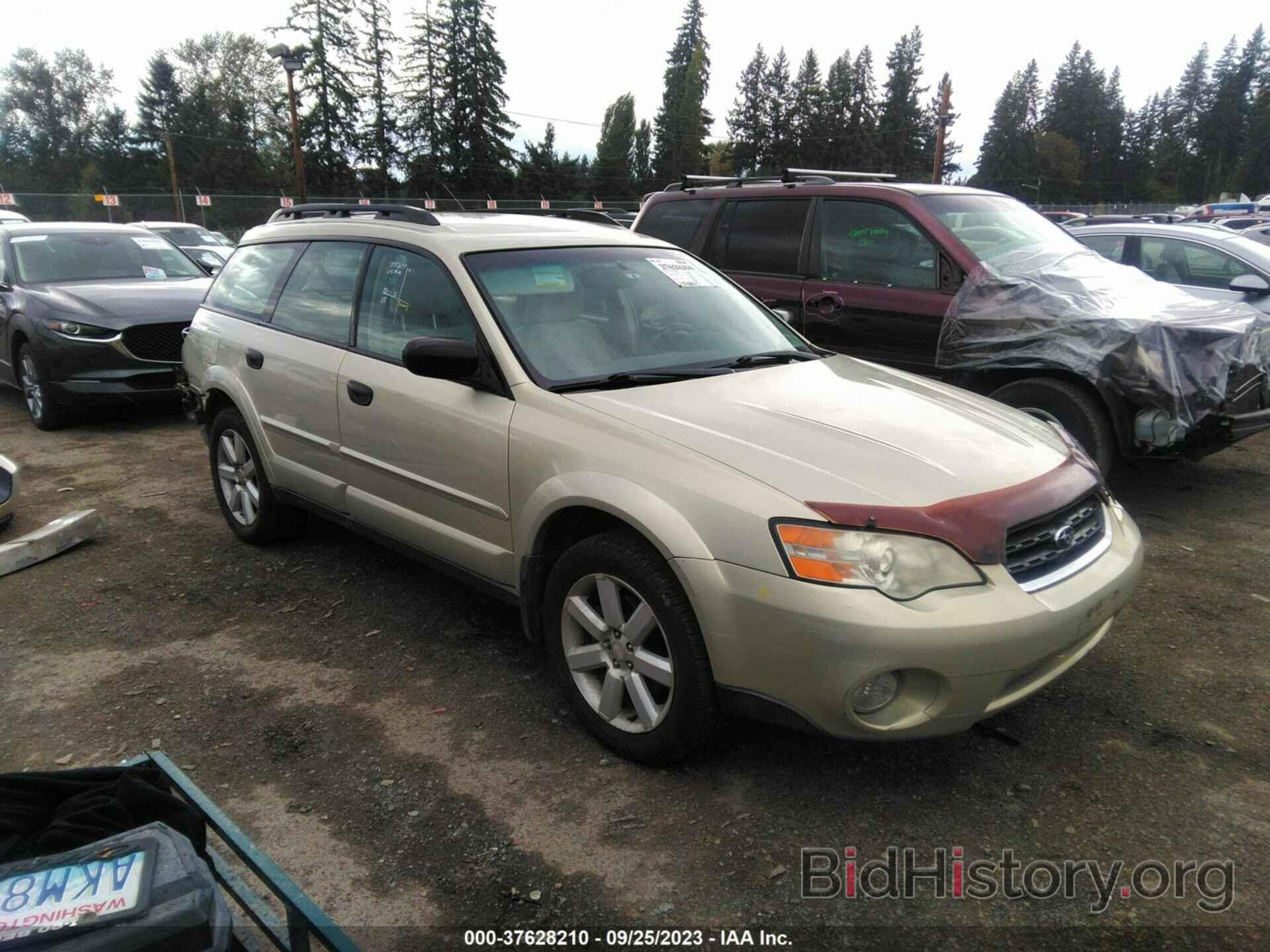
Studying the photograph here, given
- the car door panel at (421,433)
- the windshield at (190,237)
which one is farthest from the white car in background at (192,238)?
the car door panel at (421,433)

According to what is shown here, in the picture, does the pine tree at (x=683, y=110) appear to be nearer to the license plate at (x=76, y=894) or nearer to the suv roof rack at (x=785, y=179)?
the suv roof rack at (x=785, y=179)

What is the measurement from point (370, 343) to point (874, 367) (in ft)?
7.13

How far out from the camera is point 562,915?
2.31m

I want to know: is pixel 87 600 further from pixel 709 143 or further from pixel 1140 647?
pixel 709 143

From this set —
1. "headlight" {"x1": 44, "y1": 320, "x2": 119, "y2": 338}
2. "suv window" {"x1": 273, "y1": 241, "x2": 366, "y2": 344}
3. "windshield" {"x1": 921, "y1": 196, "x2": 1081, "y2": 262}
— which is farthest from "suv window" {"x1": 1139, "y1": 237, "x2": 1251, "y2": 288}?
"headlight" {"x1": 44, "y1": 320, "x2": 119, "y2": 338}

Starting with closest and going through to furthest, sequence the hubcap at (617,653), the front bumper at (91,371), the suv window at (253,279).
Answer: the hubcap at (617,653) < the suv window at (253,279) < the front bumper at (91,371)

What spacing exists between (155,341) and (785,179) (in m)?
5.34

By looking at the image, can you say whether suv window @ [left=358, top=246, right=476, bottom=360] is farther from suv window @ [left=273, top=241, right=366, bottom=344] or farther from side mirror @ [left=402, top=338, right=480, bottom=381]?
side mirror @ [left=402, top=338, right=480, bottom=381]

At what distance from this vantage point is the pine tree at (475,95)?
186 feet

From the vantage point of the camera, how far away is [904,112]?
8506 centimetres

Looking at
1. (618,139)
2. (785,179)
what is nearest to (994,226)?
(785,179)

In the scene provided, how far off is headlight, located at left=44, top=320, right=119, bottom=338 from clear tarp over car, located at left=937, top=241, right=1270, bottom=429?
658cm

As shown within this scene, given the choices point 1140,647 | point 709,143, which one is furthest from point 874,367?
point 709,143

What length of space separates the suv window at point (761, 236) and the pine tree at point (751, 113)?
8205cm
